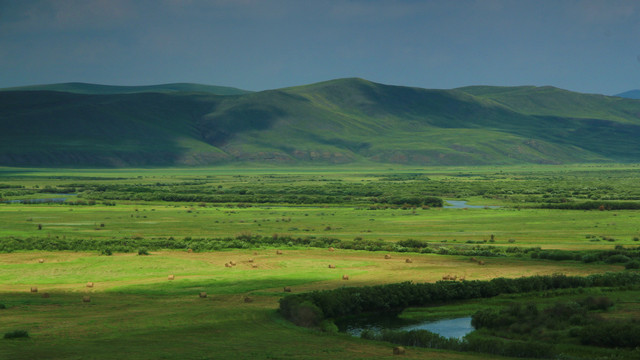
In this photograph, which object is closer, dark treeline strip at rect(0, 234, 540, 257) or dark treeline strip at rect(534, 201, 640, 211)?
dark treeline strip at rect(0, 234, 540, 257)

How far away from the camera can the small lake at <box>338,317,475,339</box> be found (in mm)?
49494

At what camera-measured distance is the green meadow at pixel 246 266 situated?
42.9m

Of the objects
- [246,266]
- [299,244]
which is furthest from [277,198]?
[246,266]

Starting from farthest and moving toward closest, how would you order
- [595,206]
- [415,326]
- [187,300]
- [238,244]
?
[595,206] < [238,244] < [187,300] < [415,326]

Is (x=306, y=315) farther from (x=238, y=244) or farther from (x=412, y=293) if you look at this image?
(x=238, y=244)

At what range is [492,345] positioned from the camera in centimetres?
4259

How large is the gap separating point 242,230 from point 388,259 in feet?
129

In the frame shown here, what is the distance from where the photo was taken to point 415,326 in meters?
51.5

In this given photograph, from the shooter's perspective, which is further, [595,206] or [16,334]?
[595,206]

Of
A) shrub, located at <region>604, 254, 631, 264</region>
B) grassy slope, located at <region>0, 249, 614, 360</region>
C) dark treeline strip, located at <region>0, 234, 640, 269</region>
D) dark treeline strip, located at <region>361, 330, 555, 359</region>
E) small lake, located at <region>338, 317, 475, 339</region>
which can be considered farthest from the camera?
dark treeline strip, located at <region>0, 234, 640, 269</region>

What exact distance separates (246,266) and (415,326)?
27325 millimetres

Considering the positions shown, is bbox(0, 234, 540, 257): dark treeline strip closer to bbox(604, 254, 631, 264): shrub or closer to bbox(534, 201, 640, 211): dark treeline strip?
bbox(604, 254, 631, 264): shrub

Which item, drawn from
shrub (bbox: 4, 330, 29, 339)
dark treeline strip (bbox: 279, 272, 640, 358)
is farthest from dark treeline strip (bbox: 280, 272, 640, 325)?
shrub (bbox: 4, 330, 29, 339)

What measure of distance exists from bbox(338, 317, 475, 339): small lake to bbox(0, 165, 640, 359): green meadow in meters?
1.94
